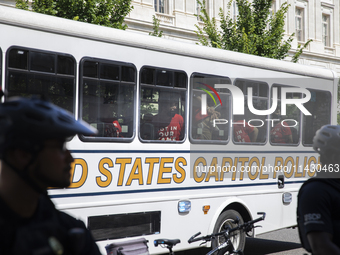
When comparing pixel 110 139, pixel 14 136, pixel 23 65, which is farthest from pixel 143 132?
pixel 14 136

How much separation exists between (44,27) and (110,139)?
1.63m

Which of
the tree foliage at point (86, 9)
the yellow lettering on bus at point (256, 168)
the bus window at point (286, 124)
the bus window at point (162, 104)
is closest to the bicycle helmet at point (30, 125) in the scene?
the bus window at point (162, 104)

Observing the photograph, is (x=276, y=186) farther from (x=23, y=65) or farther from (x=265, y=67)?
(x=23, y=65)

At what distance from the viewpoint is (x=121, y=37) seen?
6.39 m

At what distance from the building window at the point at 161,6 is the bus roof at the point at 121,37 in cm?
1637

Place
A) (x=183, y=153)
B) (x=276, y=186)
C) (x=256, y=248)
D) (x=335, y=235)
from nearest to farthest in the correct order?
(x=335, y=235)
(x=183, y=153)
(x=276, y=186)
(x=256, y=248)

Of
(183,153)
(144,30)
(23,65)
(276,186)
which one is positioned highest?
(144,30)

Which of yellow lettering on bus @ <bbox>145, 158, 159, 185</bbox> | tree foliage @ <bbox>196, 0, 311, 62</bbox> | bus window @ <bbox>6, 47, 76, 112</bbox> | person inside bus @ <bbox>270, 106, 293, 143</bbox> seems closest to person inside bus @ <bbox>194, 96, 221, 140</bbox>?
yellow lettering on bus @ <bbox>145, 158, 159, 185</bbox>

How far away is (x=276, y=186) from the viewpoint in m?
8.34

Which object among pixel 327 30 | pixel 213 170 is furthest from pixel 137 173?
pixel 327 30

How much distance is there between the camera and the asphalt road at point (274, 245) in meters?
8.91

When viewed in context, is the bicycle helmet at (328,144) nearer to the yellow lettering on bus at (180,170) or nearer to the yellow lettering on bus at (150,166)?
the yellow lettering on bus at (150,166)

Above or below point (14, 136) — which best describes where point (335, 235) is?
below

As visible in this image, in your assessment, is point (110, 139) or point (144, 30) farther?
point (144, 30)
